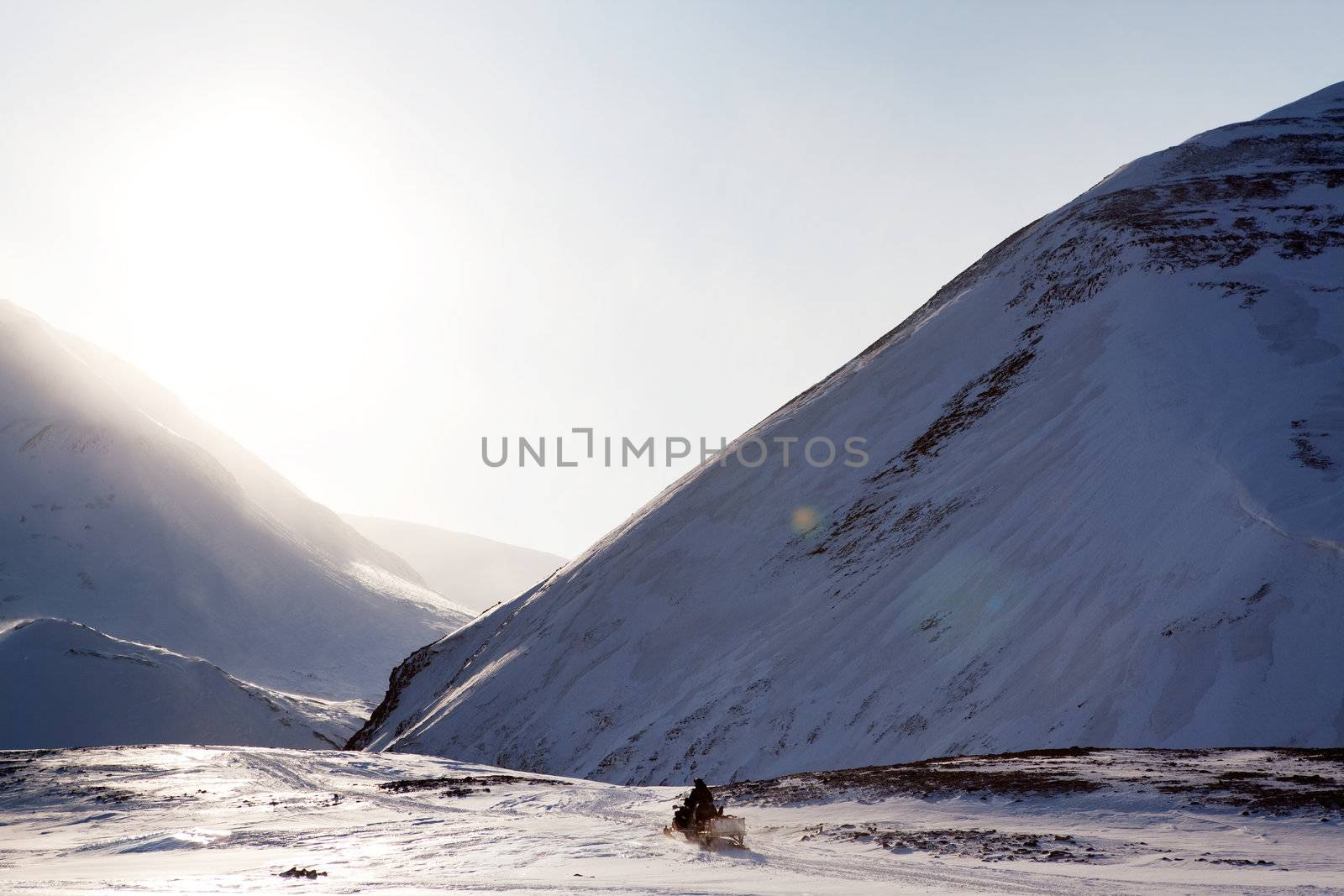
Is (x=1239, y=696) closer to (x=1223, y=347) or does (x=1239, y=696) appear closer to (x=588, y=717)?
(x=1223, y=347)

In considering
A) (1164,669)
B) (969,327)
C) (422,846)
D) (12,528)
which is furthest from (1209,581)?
(12,528)

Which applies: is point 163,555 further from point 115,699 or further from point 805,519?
point 805,519

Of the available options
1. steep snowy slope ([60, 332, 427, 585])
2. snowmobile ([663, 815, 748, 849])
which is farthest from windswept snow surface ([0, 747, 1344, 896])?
steep snowy slope ([60, 332, 427, 585])

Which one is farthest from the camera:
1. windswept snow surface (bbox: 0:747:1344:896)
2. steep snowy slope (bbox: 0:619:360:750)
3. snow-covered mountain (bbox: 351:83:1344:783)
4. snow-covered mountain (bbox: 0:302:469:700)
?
snow-covered mountain (bbox: 0:302:469:700)

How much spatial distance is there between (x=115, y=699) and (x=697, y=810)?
204ft

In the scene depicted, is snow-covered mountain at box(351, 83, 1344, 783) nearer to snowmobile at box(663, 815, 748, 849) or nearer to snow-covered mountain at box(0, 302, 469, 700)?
snowmobile at box(663, 815, 748, 849)

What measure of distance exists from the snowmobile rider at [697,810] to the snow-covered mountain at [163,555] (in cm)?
8488

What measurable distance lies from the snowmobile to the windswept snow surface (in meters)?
0.28

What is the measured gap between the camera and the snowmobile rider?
1591cm

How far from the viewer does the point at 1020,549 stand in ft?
104

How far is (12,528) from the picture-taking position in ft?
353

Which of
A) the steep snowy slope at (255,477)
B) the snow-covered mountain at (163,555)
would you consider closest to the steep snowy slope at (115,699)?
the snow-covered mountain at (163,555)

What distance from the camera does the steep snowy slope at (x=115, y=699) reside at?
6325cm

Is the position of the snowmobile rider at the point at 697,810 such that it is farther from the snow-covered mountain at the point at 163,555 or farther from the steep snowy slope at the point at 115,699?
the snow-covered mountain at the point at 163,555
